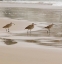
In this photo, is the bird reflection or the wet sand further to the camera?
the bird reflection

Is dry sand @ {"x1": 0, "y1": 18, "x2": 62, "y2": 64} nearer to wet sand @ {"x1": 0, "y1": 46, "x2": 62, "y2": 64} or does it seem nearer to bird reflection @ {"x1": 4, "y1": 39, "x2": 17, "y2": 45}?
wet sand @ {"x1": 0, "y1": 46, "x2": 62, "y2": 64}

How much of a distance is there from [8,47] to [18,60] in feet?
3.05

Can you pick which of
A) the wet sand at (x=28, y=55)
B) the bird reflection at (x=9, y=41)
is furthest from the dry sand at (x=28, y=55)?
the bird reflection at (x=9, y=41)

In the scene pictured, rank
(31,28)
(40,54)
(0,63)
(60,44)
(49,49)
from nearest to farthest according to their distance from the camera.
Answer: (0,63) < (40,54) < (49,49) < (60,44) < (31,28)

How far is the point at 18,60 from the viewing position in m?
3.87

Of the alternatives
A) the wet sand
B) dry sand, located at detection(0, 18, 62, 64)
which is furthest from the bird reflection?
the wet sand

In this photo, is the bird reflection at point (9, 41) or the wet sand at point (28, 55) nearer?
the wet sand at point (28, 55)

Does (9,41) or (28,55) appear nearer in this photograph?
(28,55)

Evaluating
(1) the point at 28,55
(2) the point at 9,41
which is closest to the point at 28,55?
(1) the point at 28,55

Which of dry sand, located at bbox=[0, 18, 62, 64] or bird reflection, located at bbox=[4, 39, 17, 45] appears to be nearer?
dry sand, located at bbox=[0, 18, 62, 64]

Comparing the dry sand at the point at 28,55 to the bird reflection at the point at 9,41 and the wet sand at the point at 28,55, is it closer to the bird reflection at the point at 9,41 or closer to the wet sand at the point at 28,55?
the wet sand at the point at 28,55

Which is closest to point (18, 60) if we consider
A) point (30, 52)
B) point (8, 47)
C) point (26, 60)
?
point (26, 60)

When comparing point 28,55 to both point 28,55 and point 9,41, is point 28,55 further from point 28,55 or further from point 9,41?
point 9,41

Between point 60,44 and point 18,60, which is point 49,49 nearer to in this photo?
point 60,44
